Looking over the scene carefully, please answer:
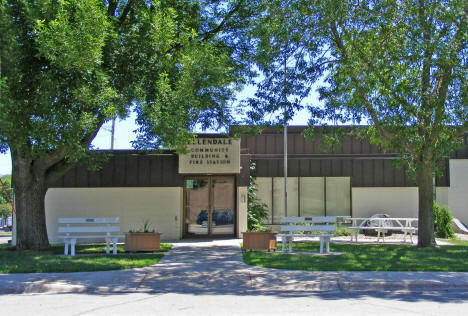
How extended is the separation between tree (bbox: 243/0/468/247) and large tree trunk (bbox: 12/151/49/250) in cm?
673

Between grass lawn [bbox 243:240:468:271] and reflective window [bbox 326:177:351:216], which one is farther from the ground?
reflective window [bbox 326:177:351:216]

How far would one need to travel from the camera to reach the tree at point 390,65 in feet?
42.9

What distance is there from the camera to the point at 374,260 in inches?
488

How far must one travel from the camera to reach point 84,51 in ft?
38.8

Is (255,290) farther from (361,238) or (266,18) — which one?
(361,238)

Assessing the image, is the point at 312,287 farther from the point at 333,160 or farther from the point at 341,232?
the point at 333,160

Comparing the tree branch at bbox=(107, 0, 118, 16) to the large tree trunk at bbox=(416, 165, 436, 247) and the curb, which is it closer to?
the curb

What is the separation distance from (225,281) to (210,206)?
906 cm

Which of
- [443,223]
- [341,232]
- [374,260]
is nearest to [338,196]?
[341,232]

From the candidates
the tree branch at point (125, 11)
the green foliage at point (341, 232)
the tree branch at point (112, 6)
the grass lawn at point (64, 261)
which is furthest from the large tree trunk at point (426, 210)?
the tree branch at point (112, 6)

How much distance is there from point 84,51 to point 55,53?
943 mm

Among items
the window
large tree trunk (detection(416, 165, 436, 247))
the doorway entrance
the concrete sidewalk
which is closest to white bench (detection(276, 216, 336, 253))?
the concrete sidewalk

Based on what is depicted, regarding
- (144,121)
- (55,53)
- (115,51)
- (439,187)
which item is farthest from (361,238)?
(55,53)

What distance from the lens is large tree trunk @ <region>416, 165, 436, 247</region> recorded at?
1525cm
